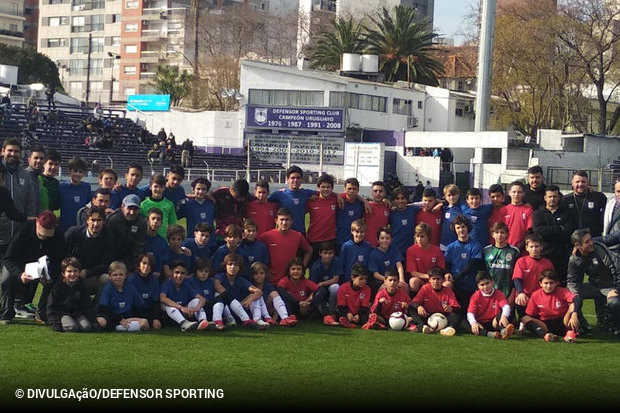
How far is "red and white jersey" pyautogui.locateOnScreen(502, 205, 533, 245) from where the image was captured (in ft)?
42.5

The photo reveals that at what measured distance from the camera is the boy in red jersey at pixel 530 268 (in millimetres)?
12117

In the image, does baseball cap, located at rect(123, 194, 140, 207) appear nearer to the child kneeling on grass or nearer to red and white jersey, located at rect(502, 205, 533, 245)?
the child kneeling on grass

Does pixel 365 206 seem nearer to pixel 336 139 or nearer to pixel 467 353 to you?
pixel 467 353

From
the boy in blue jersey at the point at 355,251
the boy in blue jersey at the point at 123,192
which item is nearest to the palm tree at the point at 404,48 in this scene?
the boy in blue jersey at the point at 355,251

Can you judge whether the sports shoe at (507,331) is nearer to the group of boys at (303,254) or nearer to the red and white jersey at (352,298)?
the group of boys at (303,254)

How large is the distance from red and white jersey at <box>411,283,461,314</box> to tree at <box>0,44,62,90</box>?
6972 centimetres

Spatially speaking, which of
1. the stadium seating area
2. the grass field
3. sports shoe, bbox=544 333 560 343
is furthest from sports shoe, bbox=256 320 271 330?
the stadium seating area

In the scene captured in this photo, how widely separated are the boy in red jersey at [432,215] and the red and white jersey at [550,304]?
1947 mm

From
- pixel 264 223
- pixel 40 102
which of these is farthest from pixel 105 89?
pixel 264 223

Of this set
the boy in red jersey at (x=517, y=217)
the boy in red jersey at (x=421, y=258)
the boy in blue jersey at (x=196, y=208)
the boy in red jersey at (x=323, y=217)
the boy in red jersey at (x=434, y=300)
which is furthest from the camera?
the boy in red jersey at (x=323, y=217)

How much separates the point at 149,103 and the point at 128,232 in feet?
182

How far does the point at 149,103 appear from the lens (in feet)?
218

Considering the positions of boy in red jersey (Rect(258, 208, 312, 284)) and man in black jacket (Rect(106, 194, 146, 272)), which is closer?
man in black jacket (Rect(106, 194, 146, 272))

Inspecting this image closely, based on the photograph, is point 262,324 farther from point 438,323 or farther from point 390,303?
point 438,323
